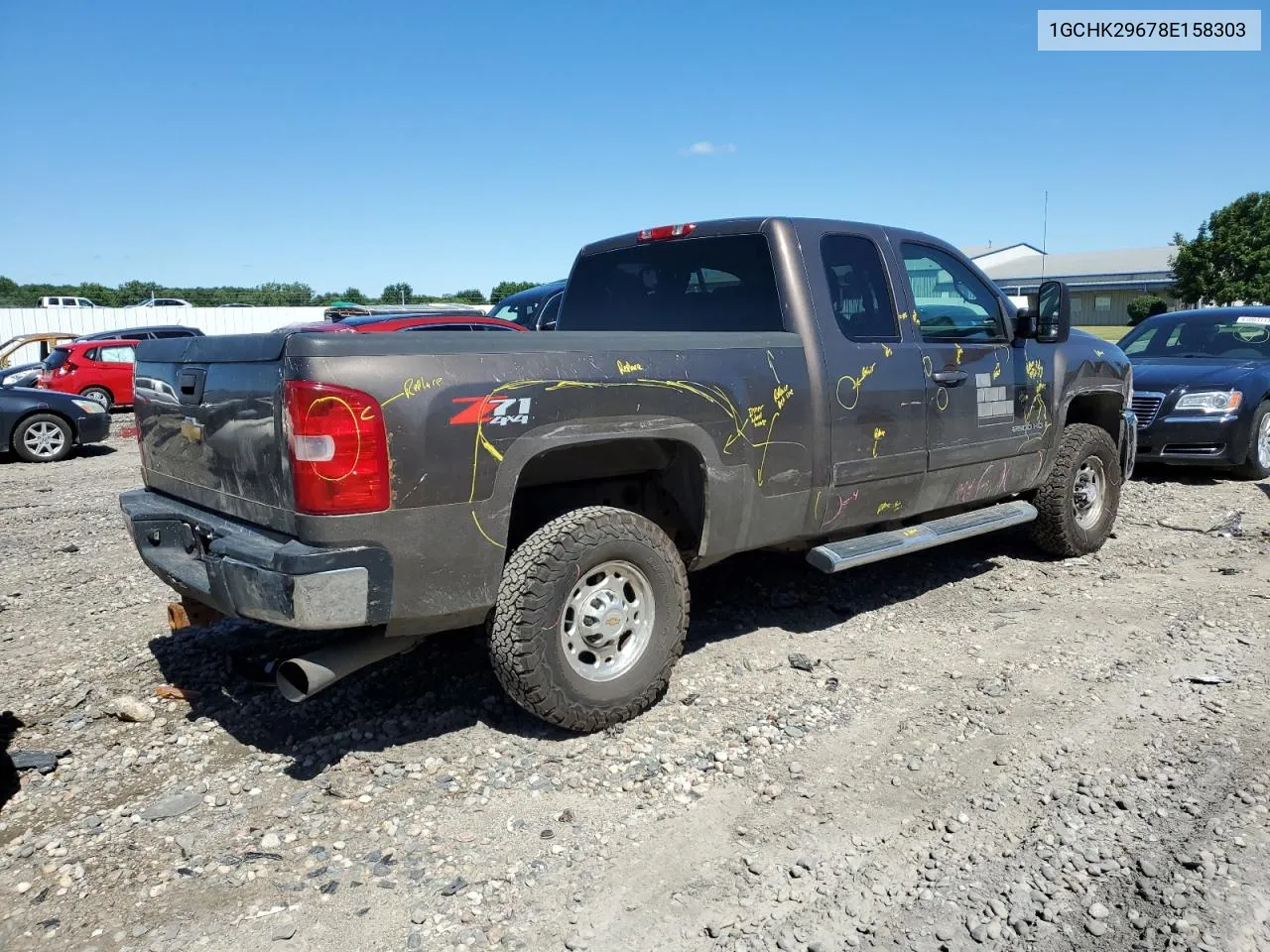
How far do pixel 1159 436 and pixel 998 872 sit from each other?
24.6 ft

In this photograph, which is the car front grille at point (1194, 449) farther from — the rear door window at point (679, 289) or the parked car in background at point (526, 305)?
the parked car in background at point (526, 305)

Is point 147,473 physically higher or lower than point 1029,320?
lower

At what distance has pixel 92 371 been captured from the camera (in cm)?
1767

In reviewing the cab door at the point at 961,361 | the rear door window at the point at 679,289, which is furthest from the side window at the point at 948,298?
the rear door window at the point at 679,289

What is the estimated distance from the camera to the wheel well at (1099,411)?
6.40 metres

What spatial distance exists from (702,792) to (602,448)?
139 centimetres

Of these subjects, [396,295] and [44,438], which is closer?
[44,438]

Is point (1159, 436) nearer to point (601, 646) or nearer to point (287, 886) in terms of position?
point (601, 646)

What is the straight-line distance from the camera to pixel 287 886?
2.86 meters

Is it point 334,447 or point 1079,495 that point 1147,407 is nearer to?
point 1079,495

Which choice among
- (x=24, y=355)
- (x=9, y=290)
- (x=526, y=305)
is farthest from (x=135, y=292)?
(x=526, y=305)

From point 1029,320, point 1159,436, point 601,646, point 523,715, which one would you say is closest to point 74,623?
point 523,715

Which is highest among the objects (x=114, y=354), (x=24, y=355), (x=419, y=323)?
(x=24, y=355)

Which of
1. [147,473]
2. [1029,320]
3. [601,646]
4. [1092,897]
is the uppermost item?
[1029,320]
